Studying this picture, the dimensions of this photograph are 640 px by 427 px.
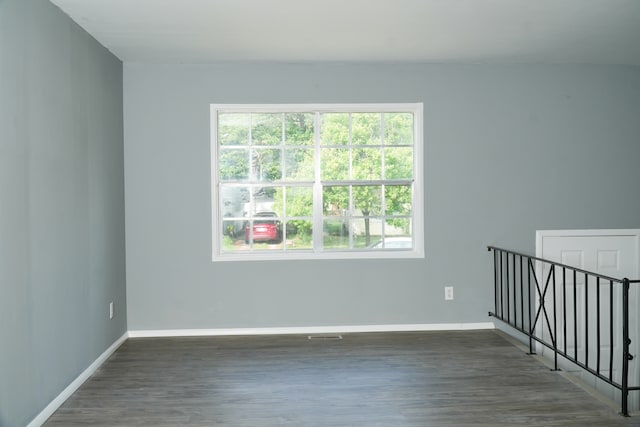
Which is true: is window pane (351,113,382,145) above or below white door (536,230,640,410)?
above

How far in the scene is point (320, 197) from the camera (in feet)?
16.4

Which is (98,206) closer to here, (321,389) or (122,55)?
(122,55)

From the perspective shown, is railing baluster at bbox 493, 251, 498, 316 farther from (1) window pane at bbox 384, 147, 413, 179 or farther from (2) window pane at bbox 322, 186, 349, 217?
(2) window pane at bbox 322, 186, 349, 217

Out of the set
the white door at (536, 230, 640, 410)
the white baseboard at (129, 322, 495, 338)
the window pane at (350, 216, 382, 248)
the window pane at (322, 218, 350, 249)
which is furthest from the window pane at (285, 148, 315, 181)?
the white door at (536, 230, 640, 410)

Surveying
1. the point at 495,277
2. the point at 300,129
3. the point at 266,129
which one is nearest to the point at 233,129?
the point at 266,129

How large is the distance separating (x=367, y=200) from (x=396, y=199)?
0.27m

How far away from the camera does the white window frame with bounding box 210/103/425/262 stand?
4.92 m

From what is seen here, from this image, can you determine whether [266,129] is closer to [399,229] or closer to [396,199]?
[396,199]

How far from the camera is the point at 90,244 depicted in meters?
3.92

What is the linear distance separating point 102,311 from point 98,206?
82 cm

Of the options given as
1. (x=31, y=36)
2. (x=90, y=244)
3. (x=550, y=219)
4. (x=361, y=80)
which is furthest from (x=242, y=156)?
(x=550, y=219)

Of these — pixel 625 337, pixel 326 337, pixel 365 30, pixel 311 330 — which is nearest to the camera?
pixel 625 337

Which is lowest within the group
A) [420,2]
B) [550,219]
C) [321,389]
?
[321,389]

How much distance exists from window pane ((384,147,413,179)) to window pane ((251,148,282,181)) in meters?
1.00
